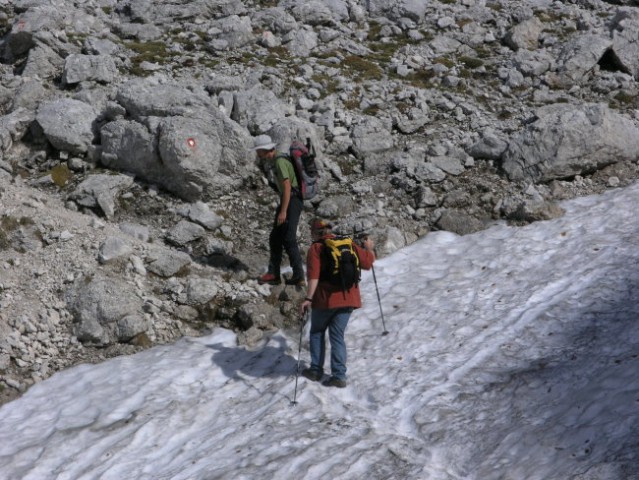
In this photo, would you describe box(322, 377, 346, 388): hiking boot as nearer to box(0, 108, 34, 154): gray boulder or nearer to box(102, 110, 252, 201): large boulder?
box(102, 110, 252, 201): large boulder

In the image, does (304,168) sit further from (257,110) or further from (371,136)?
(257,110)

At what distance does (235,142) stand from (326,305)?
22.6 ft

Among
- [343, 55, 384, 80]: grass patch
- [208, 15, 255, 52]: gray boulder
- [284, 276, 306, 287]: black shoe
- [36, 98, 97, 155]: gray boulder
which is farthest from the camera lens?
[208, 15, 255, 52]: gray boulder

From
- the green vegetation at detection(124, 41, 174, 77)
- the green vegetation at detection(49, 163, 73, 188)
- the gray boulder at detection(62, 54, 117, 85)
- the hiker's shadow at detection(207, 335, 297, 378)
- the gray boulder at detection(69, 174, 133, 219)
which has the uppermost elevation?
the green vegetation at detection(124, 41, 174, 77)

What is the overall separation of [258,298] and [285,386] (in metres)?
2.80

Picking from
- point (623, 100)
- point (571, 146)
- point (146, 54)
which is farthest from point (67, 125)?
point (623, 100)

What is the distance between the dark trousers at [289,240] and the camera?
12227 mm

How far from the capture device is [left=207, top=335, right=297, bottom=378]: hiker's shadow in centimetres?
1046

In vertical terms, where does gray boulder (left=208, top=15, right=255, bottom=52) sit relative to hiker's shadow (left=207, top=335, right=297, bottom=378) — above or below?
above

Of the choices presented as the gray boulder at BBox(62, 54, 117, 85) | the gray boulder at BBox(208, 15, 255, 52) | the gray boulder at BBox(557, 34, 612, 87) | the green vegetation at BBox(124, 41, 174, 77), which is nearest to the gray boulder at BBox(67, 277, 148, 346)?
the gray boulder at BBox(62, 54, 117, 85)

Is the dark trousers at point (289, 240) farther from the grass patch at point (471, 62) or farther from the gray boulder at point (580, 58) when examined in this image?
the gray boulder at point (580, 58)

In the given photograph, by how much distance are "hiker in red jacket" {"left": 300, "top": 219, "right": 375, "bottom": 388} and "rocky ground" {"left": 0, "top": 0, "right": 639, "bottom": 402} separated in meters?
2.06

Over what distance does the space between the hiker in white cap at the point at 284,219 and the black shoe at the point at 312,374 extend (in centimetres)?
280

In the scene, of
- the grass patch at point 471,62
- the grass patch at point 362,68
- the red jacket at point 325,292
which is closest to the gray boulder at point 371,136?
the grass patch at point 362,68
